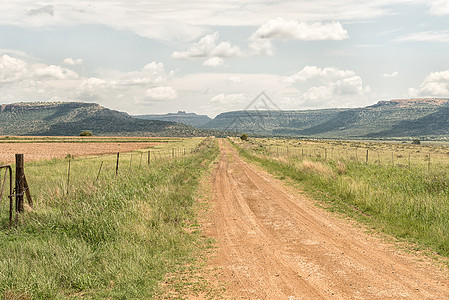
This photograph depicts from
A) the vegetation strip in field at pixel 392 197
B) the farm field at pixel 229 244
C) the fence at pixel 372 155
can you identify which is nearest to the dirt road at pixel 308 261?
the farm field at pixel 229 244

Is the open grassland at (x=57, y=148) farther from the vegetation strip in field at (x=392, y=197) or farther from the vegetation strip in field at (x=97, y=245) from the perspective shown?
the vegetation strip in field at (x=392, y=197)

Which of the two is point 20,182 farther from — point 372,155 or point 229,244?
point 372,155

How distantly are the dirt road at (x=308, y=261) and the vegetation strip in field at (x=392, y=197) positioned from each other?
3.94 feet

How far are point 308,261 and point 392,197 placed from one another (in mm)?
6579

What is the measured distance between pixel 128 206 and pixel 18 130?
734 feet

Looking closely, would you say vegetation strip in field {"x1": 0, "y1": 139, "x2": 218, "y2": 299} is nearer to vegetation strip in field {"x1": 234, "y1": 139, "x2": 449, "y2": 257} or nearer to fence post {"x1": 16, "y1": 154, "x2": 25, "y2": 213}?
fence post {"x1": 16, "y1": 154, "x2": 25, "y2": 213}

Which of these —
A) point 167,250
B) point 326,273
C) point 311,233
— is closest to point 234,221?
point 311,233

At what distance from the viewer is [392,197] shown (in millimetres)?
12180

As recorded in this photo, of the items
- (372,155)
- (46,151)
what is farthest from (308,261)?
(46,151)

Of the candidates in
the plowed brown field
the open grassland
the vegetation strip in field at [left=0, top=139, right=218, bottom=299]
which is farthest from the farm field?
the plowed brown field

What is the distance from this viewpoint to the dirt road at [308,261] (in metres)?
6.04

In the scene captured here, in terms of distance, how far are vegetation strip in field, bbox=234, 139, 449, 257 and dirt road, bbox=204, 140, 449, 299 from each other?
1.20 metres

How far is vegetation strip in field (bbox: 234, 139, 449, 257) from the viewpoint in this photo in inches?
368

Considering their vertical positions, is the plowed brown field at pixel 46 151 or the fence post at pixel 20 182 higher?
the fence post at pixel 20 182
